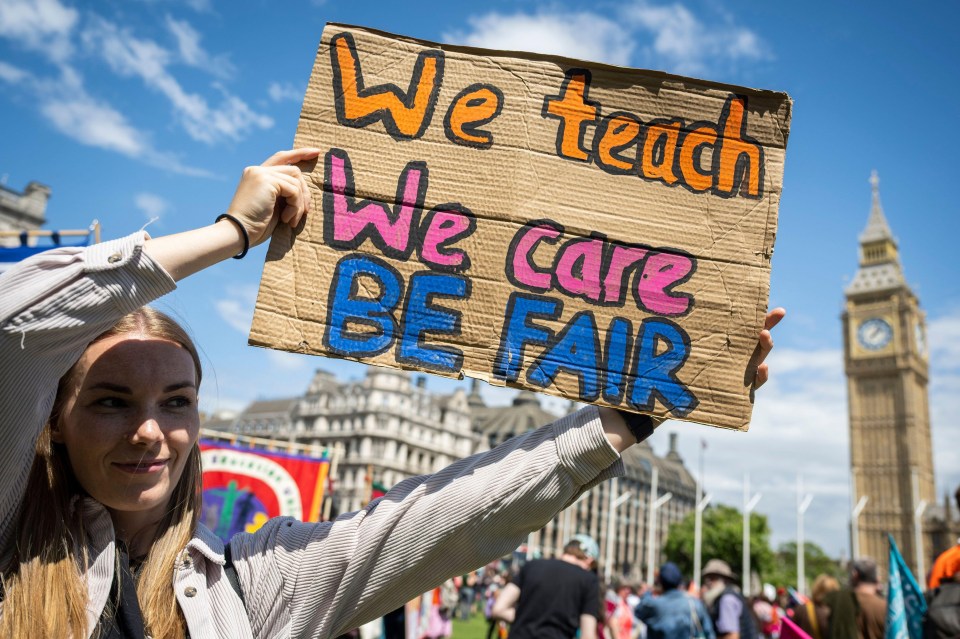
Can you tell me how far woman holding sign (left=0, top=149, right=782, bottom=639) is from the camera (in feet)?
4.22

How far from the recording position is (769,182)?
187 centimetres

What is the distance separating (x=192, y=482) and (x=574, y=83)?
4.30 ft

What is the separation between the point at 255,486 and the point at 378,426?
188 feet

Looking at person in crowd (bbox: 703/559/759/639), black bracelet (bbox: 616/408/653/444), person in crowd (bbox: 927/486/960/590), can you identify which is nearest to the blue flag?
person in crowd (bbox: 927/486/960/590)

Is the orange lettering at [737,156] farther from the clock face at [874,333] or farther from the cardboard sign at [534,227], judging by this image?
the clock face at [874,333]

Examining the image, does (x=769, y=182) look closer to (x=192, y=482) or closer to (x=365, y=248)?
(x=365, y=248)

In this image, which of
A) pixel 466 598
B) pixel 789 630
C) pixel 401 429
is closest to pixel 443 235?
pixel 789 630

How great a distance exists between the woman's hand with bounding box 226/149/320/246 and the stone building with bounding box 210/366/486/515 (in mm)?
60553

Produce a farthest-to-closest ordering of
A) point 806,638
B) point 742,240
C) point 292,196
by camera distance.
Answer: point 806,638 < point 742,240 < point 292,196

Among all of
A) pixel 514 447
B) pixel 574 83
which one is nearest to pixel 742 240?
pixel 574 83

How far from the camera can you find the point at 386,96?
1920mm

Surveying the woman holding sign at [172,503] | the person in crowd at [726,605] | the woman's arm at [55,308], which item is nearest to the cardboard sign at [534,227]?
the woman holding sign at [172,503]

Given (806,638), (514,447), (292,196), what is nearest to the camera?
(514,447)

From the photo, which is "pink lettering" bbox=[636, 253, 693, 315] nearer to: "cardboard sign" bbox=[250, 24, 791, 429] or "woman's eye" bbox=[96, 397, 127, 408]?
"cardboard sign" bbox=[250, 24, 791, 429]
